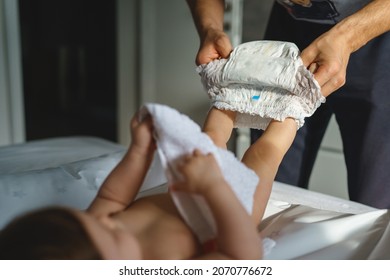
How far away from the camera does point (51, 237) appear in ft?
1.67

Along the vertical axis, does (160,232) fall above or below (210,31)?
below

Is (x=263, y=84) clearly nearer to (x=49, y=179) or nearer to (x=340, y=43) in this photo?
(x=340, y=43)

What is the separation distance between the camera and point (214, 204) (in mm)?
552

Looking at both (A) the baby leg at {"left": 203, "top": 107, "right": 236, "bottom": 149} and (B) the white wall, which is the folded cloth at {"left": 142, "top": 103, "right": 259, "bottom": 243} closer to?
(A) the baby leg at {"left": 203, "top": 107, "right": 236, "bottom": 149}

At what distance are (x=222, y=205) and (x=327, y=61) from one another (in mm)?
335

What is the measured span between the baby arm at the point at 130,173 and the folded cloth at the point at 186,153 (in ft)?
0.07

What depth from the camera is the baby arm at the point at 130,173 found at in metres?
0.62

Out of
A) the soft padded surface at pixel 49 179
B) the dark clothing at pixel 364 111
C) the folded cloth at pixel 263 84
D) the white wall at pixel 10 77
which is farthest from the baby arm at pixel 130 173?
the white wall at pixel 10 77

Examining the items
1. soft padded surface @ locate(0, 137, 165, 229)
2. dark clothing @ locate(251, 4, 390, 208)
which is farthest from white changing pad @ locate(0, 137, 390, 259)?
dark clothing @ locate(251, 4, 390, 208)

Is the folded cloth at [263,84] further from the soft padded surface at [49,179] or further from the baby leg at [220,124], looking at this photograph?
the soft padded surface at [49,179]

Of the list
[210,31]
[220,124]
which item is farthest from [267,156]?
[210,31]

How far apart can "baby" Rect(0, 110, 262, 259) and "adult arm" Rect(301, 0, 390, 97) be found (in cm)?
28

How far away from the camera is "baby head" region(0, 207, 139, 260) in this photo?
51 cm
